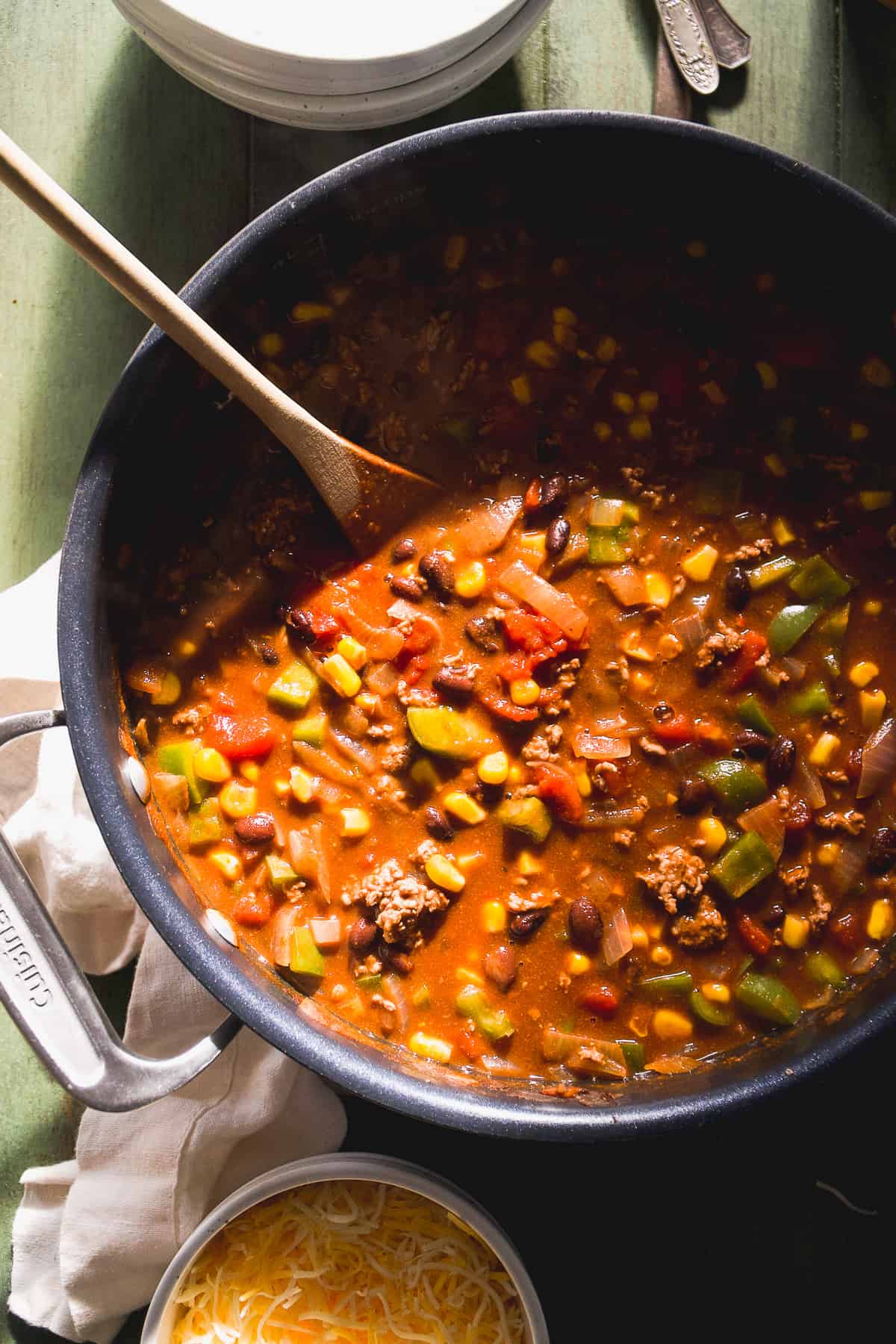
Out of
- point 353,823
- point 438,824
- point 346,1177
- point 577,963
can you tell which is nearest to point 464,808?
point 438,824

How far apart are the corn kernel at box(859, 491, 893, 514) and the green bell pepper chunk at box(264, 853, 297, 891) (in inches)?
75.2

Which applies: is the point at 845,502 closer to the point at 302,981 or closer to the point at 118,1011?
the point at 302,981

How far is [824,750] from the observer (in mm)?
3176

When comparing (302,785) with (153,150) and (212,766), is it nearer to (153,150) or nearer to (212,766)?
(212,766)

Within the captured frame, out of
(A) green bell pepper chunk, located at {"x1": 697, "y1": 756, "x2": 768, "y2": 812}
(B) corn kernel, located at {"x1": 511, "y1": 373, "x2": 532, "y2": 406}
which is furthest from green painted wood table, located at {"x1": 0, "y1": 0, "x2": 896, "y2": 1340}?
(A) green bell pepper chunk, located at {"x1": 697, "y1": 756, "x2": 768, "y2": 812}

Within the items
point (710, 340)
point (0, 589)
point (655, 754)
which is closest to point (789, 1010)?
point (655, 754)

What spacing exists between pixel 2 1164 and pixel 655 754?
7.55ft

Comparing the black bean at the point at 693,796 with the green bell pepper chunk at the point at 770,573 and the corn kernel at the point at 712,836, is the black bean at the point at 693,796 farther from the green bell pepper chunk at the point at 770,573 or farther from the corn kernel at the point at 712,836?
the green bell pepper chunk at the point at 770,573

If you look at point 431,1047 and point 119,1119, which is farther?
point 119,1119

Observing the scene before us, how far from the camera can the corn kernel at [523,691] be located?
10.3ft

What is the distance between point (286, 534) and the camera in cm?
328

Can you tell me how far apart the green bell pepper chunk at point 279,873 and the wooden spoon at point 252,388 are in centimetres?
89

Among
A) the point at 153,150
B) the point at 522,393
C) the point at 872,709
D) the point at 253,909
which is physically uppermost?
the point at 153,150

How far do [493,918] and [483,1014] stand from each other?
263mm
